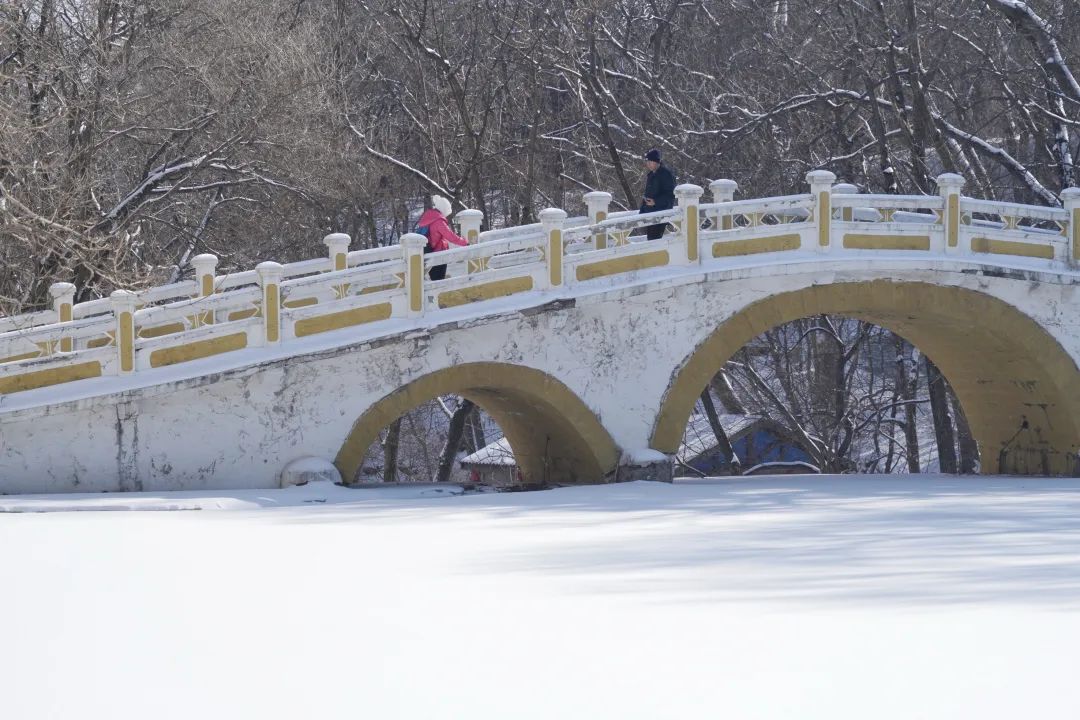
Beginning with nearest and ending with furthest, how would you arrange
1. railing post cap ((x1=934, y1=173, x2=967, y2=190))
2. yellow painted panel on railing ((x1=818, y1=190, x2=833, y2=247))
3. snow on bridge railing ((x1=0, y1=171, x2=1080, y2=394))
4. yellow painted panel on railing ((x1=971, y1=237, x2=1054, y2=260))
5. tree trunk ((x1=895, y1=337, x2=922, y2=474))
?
snow on bridge railing ((x1=0, y1=171, x2=1080, y2=394))
yellow painted panel on railing ((x1=818, y1=190, x2=833, y2=247))
railing post cap ((x1=934, y1=173, x2=967, y2=190))
yellow painted panel on railing ((x1=971, y1=237, x2=1054, y2=260))
tree trunk ((x1=895, y1=337, x2=922, y2=474))

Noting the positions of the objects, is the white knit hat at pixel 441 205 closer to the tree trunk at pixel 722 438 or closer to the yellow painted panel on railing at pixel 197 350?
the yellow painted panel on railing at pixel 197 350

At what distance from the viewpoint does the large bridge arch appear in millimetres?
15680

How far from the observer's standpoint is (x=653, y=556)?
8812 millimetres

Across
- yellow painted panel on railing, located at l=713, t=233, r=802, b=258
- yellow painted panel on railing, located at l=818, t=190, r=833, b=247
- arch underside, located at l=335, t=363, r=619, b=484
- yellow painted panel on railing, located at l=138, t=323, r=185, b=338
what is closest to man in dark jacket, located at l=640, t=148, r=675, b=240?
yellow painted panel on railing, located at l=713, t=233, r=802, b=258

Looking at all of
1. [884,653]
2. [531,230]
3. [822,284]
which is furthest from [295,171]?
[884,653]

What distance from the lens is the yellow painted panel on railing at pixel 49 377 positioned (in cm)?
1323

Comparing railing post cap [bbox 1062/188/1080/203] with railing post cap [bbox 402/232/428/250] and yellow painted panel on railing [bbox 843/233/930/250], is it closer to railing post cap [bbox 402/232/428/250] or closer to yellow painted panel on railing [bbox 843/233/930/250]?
yellow painted panel on railing [bbox 843/233/930/250]

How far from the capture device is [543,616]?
6781 mm

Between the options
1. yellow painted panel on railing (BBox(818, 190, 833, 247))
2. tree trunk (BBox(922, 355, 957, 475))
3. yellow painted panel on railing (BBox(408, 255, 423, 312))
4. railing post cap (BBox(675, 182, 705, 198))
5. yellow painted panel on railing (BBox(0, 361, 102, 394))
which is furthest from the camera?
tree trunk (BBox(922, 355, 957, 475))

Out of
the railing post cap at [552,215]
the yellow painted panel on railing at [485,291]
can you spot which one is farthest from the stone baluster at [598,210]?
the yellow painted panel on railing at [485,291]

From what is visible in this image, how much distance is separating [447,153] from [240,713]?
2092 centimetres

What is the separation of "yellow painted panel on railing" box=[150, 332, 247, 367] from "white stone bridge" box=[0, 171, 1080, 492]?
18mm

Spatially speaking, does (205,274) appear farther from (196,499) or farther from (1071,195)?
(1071,195)

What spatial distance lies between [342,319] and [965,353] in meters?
7.57
